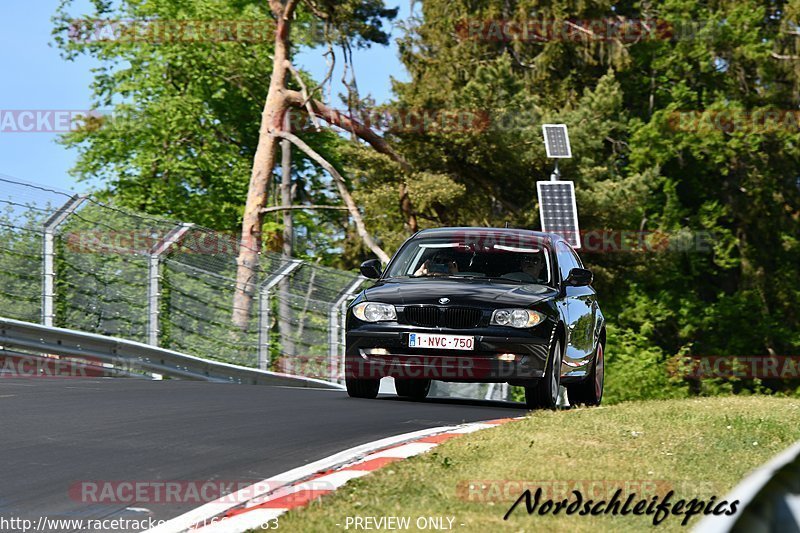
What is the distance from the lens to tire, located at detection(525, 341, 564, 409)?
526 inches

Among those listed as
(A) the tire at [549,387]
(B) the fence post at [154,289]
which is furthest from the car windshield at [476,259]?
(B) the fence post at [154,289]

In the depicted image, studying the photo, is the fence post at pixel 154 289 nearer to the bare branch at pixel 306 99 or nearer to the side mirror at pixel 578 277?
the side mirror at pixel 578 277

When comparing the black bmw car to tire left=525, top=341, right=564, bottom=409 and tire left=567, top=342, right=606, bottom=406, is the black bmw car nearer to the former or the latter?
tire left=525, top=341, right=564, bottom=409

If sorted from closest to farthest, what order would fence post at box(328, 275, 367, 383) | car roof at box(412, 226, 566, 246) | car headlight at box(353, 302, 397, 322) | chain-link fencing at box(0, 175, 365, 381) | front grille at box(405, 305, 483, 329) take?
front grille at box(405, 305, 483, 329), car headlight at box(353, 302, 397, 322), car roof at box(412, 226, 566, 246), chain-link fencing at box(0, 175, 365, 381), fence post at box(328, 275, 367, 383)

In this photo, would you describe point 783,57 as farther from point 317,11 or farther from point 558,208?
point 558,208

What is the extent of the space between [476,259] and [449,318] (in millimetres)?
1285

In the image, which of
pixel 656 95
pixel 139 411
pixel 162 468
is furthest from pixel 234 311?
pixel 656 95

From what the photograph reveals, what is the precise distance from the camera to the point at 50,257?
1722 centimetres

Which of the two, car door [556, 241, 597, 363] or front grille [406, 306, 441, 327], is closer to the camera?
front grille [406, 306, 441, 327]

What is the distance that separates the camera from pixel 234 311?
68.1 feet

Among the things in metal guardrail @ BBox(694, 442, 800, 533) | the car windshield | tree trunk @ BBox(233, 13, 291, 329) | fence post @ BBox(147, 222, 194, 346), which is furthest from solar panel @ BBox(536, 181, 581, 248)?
metal guardrail @ BBox(694, 442, 800, 533)

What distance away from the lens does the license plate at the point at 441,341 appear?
1320cm
